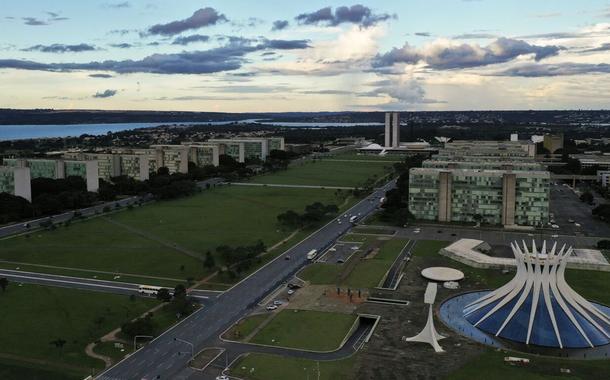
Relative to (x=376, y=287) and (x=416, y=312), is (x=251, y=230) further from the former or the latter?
(x=416, y=312)

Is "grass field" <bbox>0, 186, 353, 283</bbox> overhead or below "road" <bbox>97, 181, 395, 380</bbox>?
overhead

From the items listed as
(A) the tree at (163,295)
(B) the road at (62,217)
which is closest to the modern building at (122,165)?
(B) the road at (62,217)

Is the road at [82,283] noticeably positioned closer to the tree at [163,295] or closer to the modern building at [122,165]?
the tree at [163,295]

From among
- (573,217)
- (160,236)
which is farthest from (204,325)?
(573,217)

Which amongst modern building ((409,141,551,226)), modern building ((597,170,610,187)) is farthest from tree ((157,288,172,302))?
modern building ((597,170,610,187))

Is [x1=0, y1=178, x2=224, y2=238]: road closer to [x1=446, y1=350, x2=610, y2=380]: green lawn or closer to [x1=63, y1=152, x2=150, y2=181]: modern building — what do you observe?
[x1=63, y1=152, x2=150, y2=181]: modern building

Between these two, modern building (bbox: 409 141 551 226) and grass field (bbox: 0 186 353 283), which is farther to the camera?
modern building (bbox: 409 141 551 226)

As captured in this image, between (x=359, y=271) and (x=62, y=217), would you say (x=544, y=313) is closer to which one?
(x=359, y=271)
